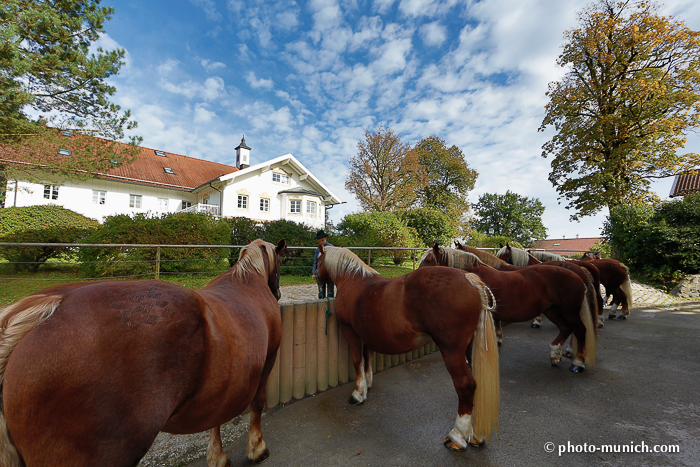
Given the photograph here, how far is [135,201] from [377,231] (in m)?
18.8

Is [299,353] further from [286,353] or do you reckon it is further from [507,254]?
[507,254]

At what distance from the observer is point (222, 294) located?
174 centimetres

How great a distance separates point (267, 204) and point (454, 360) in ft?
75.0

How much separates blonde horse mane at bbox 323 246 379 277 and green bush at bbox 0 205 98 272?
916cm

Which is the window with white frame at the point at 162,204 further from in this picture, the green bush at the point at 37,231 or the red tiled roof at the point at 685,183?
the red tiled roof at the point at 685,183

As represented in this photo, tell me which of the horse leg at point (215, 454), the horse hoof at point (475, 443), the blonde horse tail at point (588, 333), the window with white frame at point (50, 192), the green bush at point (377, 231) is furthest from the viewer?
the window with white frame at point (50, 192)

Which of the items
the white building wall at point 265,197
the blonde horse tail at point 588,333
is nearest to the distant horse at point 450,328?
the blonde horse tail at point 588,333

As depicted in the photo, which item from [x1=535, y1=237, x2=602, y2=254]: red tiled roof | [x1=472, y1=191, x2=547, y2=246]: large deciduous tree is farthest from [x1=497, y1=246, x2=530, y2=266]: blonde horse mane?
[x1=535, y1=237, x2=602, y2=254]: red tiled roof

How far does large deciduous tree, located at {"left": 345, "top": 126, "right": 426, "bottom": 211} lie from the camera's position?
78.4 feet

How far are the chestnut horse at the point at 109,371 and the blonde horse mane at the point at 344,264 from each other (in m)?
1.81

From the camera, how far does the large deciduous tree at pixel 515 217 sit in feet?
146

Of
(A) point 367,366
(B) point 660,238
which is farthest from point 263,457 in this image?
(B) point 660,238

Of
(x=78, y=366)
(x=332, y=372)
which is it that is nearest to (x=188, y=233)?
(x=332, y=372)

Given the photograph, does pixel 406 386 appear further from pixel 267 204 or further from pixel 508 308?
pixel 267 204
